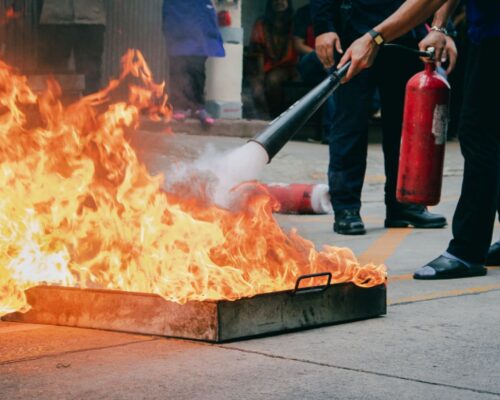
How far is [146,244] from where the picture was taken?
4602 mm

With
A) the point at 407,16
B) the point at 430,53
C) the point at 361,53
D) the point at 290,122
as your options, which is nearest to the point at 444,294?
the point at 290,122

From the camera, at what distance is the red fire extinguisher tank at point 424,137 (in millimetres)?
6363

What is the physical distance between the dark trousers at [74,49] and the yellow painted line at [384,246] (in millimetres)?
4306

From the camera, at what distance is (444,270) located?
5.84 m

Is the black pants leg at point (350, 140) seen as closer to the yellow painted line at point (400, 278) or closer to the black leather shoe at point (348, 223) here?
the black leather shoe at point (348, 223)

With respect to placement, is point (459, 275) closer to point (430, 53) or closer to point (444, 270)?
point (444, 270)

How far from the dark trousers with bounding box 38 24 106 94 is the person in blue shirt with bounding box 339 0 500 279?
5576 mm

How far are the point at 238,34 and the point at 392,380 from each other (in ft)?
34.1

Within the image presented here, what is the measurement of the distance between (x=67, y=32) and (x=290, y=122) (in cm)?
606

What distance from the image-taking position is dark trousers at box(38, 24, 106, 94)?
10.8m

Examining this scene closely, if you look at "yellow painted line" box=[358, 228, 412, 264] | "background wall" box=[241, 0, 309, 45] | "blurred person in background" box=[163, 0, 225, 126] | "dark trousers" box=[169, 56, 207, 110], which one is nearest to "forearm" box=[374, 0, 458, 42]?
"yellow painted line" box=[358, 228, 412, 264]

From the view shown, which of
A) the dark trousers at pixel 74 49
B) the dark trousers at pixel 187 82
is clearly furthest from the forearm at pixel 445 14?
the dark trousers at pixel 187 82

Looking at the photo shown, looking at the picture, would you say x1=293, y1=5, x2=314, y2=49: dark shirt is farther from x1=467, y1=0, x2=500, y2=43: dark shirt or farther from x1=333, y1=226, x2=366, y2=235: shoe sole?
x1=467, y1=0, x2=500, y2=43: dark shirt

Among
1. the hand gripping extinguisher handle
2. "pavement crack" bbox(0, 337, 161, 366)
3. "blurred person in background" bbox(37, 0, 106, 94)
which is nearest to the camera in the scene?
"pavement crack" bbox(0, 337, 161, 366)
